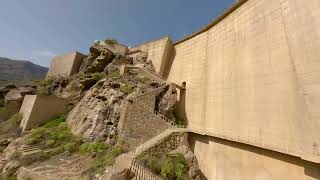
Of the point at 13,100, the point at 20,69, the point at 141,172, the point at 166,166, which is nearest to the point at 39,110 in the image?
the point at 13,100

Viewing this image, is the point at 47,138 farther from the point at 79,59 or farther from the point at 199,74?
the point at 79,59

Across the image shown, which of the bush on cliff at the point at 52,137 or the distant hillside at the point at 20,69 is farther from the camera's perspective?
the distant hillside at the point at 20,69

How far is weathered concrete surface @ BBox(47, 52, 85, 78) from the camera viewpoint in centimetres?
2417

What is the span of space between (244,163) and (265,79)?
468 centimetres

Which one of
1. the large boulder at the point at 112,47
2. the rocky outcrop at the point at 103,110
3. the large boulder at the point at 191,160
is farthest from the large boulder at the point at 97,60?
the large boulder at the point at 191,160

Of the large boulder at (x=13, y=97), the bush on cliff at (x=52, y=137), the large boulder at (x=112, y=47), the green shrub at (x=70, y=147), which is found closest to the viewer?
the green shrub at (x=70, y=147)

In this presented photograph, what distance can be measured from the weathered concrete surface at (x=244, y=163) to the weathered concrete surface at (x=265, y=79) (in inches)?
22.8

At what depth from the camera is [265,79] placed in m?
9.28

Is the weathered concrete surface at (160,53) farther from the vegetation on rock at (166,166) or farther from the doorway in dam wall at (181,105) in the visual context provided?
the vegetation on rock at (166,166)

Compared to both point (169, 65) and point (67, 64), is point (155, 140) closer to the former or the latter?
point (169, 65)

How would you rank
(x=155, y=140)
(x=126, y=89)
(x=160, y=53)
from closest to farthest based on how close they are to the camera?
(x=155, y=140) < (x=126, y=89) < (x=160, y=53)

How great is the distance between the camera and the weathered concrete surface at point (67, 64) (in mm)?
24167

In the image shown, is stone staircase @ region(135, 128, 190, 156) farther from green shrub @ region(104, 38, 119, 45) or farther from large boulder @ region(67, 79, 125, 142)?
green shrub @ region(104, 38, 119, 45)

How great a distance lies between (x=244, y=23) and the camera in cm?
1163
